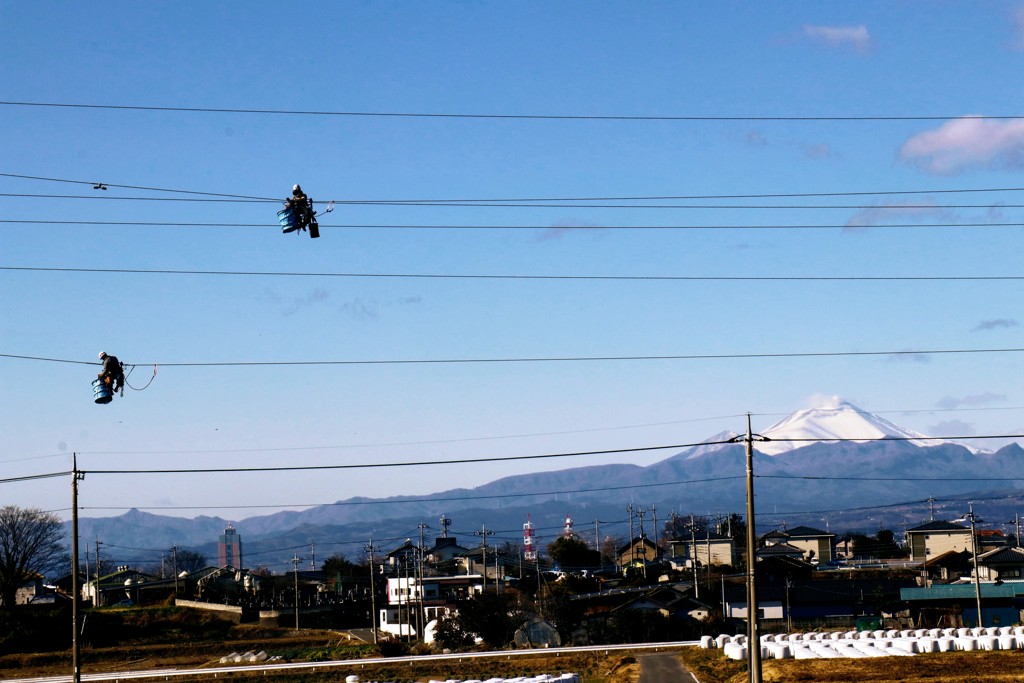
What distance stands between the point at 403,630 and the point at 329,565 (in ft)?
247

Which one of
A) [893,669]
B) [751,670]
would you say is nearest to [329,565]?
[893,669]

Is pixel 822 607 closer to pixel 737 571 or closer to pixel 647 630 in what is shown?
pixel 647 630

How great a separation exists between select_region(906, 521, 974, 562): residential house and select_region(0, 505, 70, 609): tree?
390 feet

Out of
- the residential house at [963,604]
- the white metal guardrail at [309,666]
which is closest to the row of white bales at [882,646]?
the white metal guardrail at [309,666]

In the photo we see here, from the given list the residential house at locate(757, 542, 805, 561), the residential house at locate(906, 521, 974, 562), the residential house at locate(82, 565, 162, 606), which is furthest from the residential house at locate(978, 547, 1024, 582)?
the residential house at locate(82, 565, 162, 606)

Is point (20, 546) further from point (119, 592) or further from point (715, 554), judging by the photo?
point (715, 554)

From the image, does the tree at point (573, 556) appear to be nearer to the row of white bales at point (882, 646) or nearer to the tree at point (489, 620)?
the tree at point (489, 620)

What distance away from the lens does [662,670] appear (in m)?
62.7

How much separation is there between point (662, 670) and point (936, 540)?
124 m

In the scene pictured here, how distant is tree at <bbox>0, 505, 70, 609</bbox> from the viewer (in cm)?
12362

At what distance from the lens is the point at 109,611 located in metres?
122

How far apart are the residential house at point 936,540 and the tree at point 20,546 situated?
11900 cm

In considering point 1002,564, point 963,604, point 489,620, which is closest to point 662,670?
point 489,620

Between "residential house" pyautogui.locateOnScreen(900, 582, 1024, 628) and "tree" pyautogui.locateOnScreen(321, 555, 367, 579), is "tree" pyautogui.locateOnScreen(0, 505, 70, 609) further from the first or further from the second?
"residential house" pyautogui.locateOnScreen(900, 582, 1024, 628)
